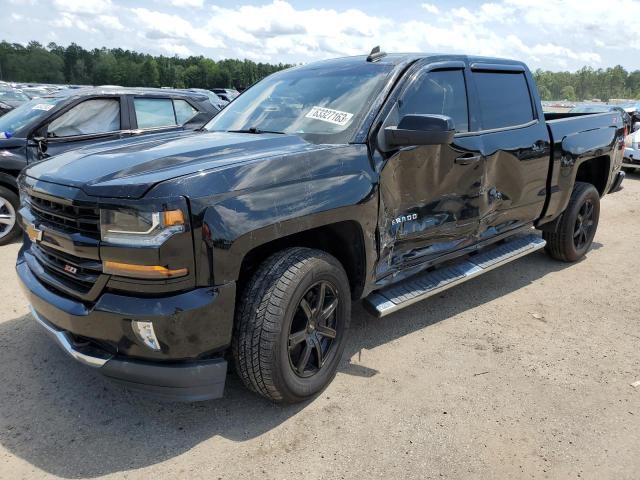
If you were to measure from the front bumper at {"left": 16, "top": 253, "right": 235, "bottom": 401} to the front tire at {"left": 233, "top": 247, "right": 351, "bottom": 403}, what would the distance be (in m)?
0.15

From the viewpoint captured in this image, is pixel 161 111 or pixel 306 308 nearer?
pixel 306 308

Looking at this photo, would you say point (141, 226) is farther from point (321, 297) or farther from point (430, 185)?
point (430, 185)

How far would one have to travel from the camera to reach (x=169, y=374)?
97.4 inches

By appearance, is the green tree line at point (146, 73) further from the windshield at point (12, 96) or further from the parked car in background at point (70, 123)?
the parked car in background at point (70, 123)

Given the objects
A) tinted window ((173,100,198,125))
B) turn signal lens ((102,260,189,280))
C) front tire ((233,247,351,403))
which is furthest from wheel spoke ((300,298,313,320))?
tinted window ((173,100,198,125))

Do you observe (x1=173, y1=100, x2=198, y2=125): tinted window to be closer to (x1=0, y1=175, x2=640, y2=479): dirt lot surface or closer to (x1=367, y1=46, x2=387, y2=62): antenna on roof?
(x1=0, y1=175, x2=640, y2=479): dirt lot surface

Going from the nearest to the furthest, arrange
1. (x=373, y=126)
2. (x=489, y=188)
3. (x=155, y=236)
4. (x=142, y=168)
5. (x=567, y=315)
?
1. (x=155, y=236)
2. (x=142, y=168)
3. (x=373, y=126)
4. (x=489, y=188)
5. (x=567, y=315)

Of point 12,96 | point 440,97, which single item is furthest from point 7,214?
point 12,96

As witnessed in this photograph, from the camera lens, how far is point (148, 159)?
271 centimetres

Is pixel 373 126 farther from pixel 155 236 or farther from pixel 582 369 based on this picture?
pixel 582 369

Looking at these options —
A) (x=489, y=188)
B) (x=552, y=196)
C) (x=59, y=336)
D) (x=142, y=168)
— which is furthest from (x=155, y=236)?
(x=552, y=196)

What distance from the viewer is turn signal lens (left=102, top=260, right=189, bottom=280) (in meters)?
2.35

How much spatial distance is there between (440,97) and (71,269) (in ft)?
8.55

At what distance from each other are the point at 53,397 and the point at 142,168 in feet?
4.87
